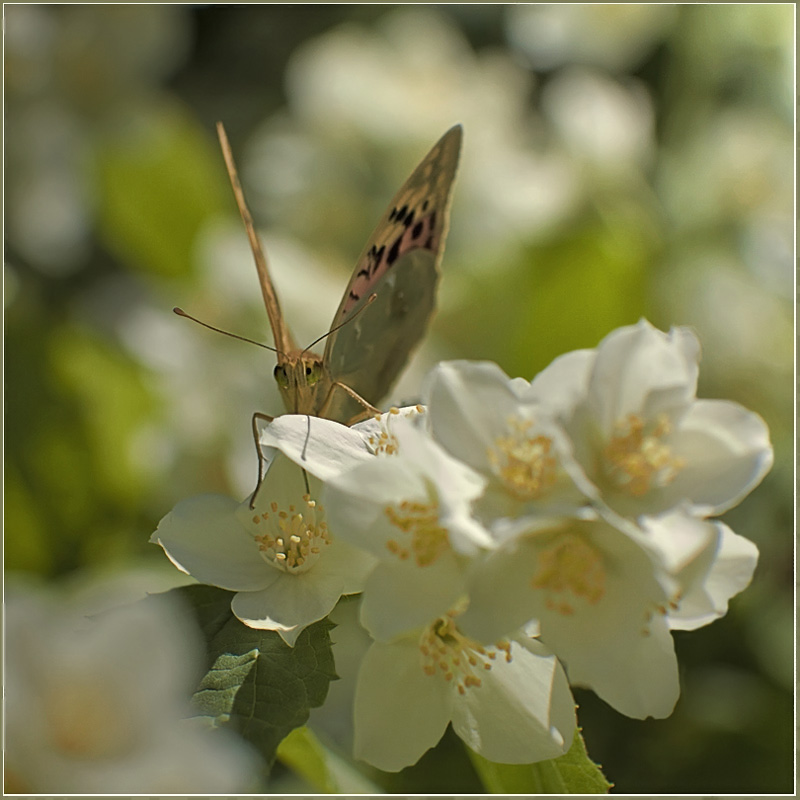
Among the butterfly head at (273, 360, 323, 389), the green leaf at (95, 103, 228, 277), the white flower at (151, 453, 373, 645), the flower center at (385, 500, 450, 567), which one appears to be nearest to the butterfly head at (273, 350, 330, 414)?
the butterfly head at (273, 360, 323, 389)

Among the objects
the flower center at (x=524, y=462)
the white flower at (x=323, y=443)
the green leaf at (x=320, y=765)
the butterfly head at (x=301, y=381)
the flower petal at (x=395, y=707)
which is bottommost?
the green leaf at (x=320, y=765)

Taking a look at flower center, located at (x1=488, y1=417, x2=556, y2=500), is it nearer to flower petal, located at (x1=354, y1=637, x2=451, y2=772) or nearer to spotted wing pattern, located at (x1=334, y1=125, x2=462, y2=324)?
→ flower petal, located at (x1=354, y1=637, x2=451, y2=772)

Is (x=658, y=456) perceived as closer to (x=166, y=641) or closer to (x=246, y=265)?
(x=166, y=641)

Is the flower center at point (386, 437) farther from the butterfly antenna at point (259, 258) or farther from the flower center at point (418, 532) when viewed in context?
the butterfly antenna at point (259, 258)

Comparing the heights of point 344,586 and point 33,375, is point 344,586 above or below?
above

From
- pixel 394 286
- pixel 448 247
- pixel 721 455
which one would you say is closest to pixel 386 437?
pixel 721 455

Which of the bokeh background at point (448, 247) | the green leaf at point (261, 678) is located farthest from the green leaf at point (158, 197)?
the green leaf at point (261, 678)

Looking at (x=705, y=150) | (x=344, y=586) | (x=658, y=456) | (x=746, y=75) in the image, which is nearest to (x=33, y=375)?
(x=344, y=586)
